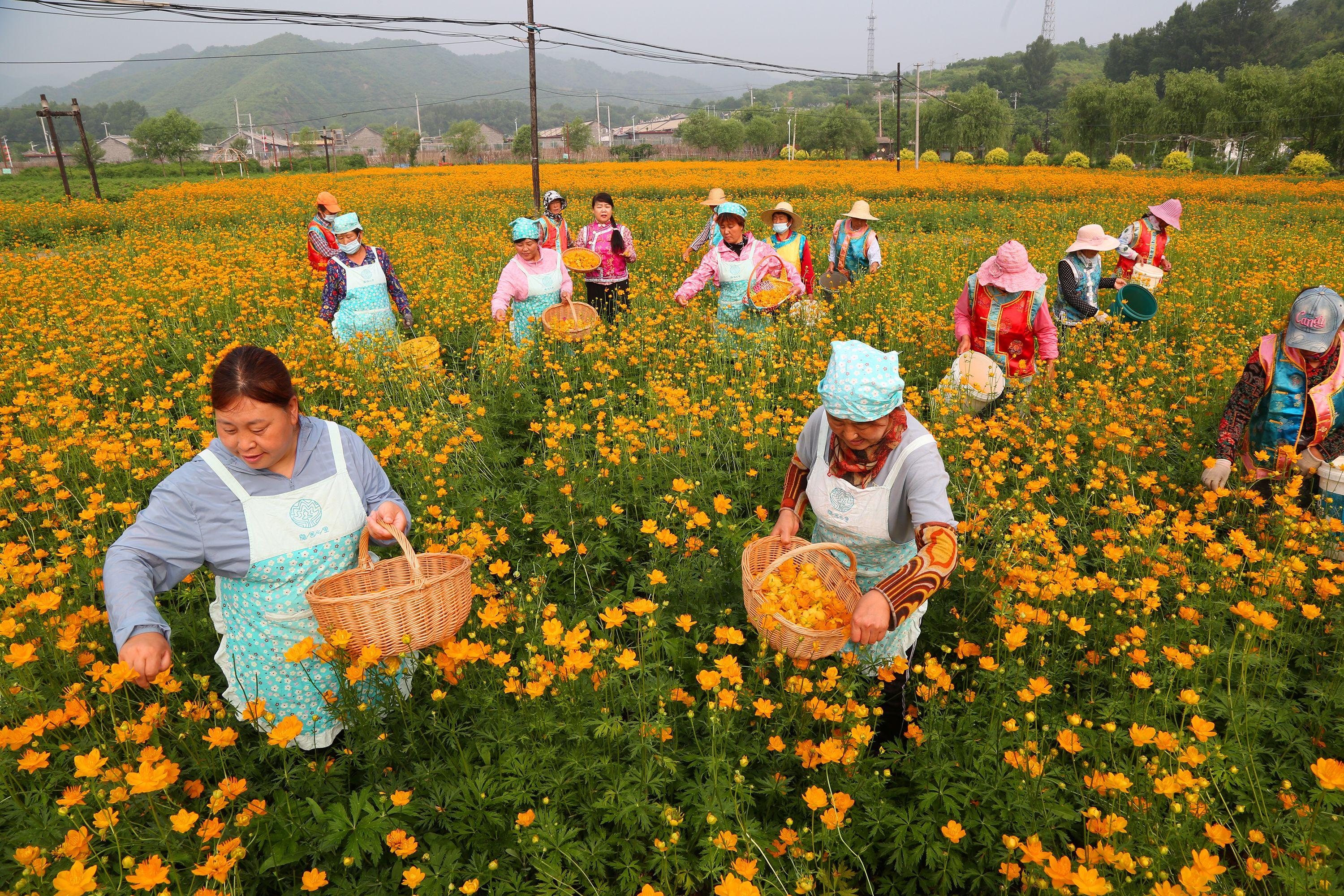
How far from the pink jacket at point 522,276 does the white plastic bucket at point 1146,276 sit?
5.31 meters

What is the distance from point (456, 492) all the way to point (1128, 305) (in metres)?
5.71

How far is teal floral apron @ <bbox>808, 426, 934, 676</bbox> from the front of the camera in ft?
7.39

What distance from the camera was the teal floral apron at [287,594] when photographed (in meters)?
2.02

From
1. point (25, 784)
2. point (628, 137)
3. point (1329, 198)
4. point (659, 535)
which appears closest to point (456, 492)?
point (659, 535)

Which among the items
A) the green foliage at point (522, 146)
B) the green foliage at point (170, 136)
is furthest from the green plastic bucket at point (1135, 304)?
the green foliage at point (170, 136)

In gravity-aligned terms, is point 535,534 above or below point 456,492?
below

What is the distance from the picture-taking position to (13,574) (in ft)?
7.36

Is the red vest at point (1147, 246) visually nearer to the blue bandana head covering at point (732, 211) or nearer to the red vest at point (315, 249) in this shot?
the blue bandana head covering at point (732, 211)

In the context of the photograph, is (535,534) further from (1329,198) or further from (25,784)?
(1329,198)

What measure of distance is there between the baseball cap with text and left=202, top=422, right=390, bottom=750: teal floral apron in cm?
402

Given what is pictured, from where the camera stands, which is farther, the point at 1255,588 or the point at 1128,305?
the point at 1128,305

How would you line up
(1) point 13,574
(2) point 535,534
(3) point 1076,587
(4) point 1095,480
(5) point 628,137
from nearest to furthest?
1. (1) point 13,574
2. (3) point 1076,587
3. (4) point 1095,480
4. (2) point 535,534
5. (5) point 628,137

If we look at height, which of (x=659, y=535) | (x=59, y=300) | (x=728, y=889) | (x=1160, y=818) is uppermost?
(x=59, y=300)

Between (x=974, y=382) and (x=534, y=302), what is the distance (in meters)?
3.28
